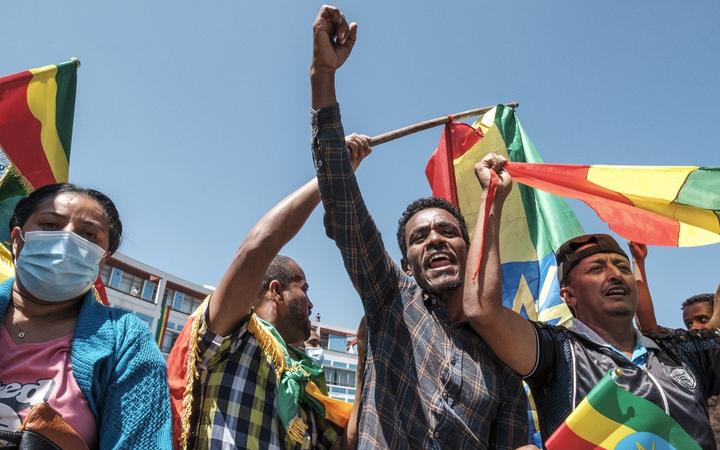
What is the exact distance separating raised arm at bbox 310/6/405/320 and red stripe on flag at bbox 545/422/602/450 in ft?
2.71

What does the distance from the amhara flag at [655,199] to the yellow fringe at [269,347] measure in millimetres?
1857

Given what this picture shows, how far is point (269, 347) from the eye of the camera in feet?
7.50

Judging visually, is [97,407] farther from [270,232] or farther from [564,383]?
[564,383]

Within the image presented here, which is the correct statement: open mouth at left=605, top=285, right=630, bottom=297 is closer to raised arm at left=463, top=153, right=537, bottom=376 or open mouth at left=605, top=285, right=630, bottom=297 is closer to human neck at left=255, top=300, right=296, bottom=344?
raised arm at left=463, top=153, right=537, bottom=376

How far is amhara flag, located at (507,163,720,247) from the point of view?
112 inches

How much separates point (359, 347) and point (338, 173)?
0.80 m

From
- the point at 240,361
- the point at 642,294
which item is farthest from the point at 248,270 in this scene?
the point at 642,294

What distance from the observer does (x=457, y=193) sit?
453cm

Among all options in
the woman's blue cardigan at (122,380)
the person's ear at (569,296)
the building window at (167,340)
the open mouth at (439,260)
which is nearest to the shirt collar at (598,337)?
the person's ear at (569,296)

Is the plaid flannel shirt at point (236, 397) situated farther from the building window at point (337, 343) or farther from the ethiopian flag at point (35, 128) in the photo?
the building window at point (337, 343)

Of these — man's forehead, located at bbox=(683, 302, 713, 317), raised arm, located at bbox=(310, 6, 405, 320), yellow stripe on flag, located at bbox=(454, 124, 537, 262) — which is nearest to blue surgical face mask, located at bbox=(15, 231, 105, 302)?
raised arm, located at bbox=(310, 6, 405, 320)

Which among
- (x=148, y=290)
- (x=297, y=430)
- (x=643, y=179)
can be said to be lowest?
(x=148, y=290)

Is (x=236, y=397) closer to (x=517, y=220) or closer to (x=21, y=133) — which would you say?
(x=21, y=133)

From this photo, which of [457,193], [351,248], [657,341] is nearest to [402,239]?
[351,248]
